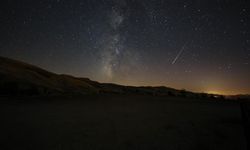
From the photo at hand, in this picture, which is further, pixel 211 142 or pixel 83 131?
pixel 83 131

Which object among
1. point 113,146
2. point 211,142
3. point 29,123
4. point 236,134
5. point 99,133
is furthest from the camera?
point 29,123

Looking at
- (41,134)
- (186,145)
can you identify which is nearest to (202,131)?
(186,145)

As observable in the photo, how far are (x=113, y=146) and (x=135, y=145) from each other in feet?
3.12

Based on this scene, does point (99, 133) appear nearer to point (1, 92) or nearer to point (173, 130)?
point (173, 130)

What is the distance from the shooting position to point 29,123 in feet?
31.0

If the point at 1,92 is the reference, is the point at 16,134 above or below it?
below

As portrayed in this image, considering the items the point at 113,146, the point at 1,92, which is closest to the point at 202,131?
the point at 113,146

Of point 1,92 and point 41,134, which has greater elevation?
point 1,92

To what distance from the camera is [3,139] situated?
22.2ft

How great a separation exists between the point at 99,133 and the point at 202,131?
19.6 ft

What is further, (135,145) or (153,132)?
(153,132)

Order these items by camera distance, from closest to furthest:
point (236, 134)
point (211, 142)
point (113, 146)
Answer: point (113, 146) < point (211, 142) < point (236, 134)

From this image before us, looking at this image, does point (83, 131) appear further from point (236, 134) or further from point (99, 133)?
point (236, 134)

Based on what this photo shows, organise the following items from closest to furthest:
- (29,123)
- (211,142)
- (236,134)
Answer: (211,142)
(236,134)
(29,123)
